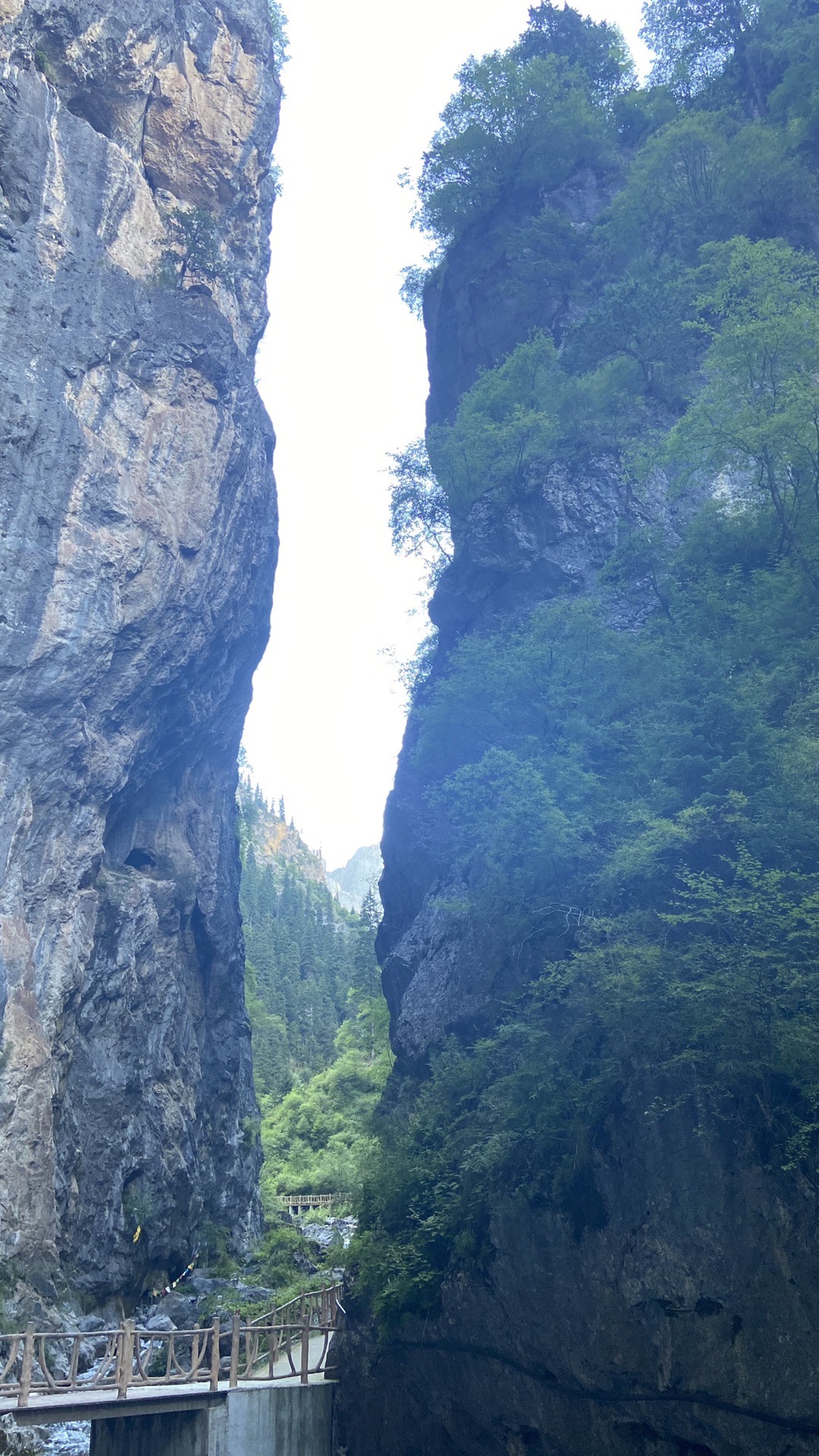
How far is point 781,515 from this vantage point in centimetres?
1773

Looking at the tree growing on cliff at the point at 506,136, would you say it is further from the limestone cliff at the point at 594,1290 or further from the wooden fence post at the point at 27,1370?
the wooden fence post at the point at 27,1370

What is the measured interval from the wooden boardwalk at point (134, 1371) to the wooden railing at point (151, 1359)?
2 cm

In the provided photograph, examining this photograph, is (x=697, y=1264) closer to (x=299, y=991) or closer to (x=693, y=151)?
(x=693, y=151)

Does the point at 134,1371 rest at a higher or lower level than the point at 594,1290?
lower

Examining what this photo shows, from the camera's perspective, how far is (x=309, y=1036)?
6606 cm

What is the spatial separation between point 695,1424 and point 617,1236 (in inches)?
88.5

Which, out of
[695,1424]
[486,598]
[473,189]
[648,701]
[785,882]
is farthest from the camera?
[473,189]

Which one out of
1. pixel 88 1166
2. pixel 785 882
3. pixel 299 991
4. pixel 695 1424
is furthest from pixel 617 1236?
pixel 299 991

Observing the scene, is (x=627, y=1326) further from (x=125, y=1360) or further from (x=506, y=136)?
(x=506, y=136)

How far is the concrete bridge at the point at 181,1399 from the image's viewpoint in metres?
14.3

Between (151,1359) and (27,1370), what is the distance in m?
7.68

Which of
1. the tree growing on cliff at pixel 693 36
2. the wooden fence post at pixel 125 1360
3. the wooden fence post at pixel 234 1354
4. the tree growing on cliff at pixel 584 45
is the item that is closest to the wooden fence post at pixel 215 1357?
the wooden fence post at pixel 234 1354

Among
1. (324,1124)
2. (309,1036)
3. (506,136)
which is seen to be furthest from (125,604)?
(309,1036)

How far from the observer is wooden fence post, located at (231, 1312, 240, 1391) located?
16047mm
